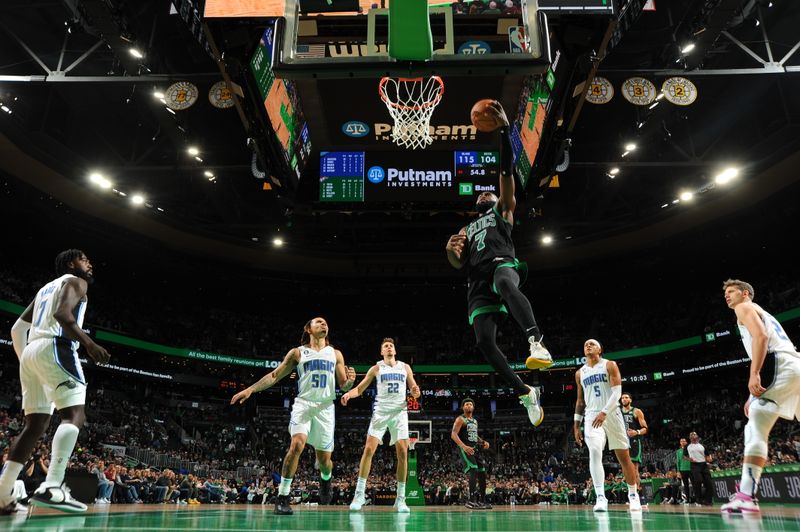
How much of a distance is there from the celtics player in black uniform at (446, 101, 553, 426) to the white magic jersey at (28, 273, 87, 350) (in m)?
3.71

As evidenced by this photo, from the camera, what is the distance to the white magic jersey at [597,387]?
8.50 m

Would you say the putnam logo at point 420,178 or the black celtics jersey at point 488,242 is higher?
the putnam logo at point 420,178

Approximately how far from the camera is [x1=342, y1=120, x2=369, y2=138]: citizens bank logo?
42.3ft

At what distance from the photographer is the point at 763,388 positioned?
213 inches

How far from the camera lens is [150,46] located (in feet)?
45.8

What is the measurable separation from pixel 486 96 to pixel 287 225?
1407cm

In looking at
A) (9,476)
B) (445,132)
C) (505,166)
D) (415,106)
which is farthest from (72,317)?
(445,132)

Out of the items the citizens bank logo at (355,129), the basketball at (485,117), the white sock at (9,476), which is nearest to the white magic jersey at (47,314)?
the white sock at (9,476)

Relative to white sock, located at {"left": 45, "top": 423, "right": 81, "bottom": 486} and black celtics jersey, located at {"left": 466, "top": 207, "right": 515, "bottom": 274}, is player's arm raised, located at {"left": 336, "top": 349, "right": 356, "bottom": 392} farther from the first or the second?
white sock, located at {"left": 45, "top": 423, "right": 81, "bottom": 486}

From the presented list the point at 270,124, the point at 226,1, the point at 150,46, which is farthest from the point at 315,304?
the point at 226,1

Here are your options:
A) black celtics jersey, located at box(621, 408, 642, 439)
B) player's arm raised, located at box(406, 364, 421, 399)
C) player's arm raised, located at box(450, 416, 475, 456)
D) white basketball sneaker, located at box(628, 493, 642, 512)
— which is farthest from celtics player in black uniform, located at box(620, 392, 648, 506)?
player's arm raised, located at box(406, 364, 421, 399)

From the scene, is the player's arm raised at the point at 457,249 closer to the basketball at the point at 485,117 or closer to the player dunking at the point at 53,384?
the basketball at the point at 485,117

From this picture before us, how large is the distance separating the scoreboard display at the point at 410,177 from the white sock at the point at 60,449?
804 centimetres

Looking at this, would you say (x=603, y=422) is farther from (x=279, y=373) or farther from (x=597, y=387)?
(x=279, y=373)
